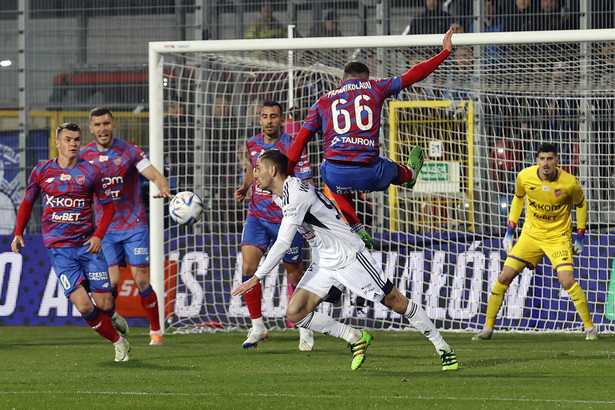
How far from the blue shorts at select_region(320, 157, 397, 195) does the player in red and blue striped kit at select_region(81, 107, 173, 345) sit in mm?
2656

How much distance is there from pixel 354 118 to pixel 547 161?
3375mm

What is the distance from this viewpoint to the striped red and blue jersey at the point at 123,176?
10523 mm

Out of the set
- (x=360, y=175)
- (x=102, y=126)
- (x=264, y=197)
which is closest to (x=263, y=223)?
(x=264, y=197)

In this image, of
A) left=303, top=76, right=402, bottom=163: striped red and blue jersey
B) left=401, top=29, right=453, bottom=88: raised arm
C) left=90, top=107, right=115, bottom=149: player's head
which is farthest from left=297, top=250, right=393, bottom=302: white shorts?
left=90, top=107, right=115, bottom=149: player's head

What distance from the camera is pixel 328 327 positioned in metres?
7.93

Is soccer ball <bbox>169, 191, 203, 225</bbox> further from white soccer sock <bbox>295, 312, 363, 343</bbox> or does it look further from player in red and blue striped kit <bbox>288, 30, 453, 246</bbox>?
white soccer sock <bbox>295, 312, 363, 343</bbox>

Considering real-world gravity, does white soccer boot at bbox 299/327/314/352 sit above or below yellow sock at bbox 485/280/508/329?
below

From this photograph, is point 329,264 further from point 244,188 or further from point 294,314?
point 244,188

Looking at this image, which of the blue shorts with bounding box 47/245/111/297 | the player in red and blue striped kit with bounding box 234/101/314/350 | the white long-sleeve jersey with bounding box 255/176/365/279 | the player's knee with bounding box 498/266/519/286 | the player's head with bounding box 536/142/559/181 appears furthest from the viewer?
the player's knee with bounding box 498/266/519/286

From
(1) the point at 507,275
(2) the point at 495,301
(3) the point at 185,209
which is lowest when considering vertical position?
(2) the point at 495,301

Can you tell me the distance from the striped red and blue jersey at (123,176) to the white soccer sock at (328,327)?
3.28m

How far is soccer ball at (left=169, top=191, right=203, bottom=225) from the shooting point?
32.2ft

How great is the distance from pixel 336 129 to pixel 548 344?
3.72 meters

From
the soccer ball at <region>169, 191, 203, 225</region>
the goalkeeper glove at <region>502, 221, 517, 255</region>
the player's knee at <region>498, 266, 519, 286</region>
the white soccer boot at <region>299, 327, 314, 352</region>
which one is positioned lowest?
the white soccer boot at <region>299, 327, 314, 352</region>
